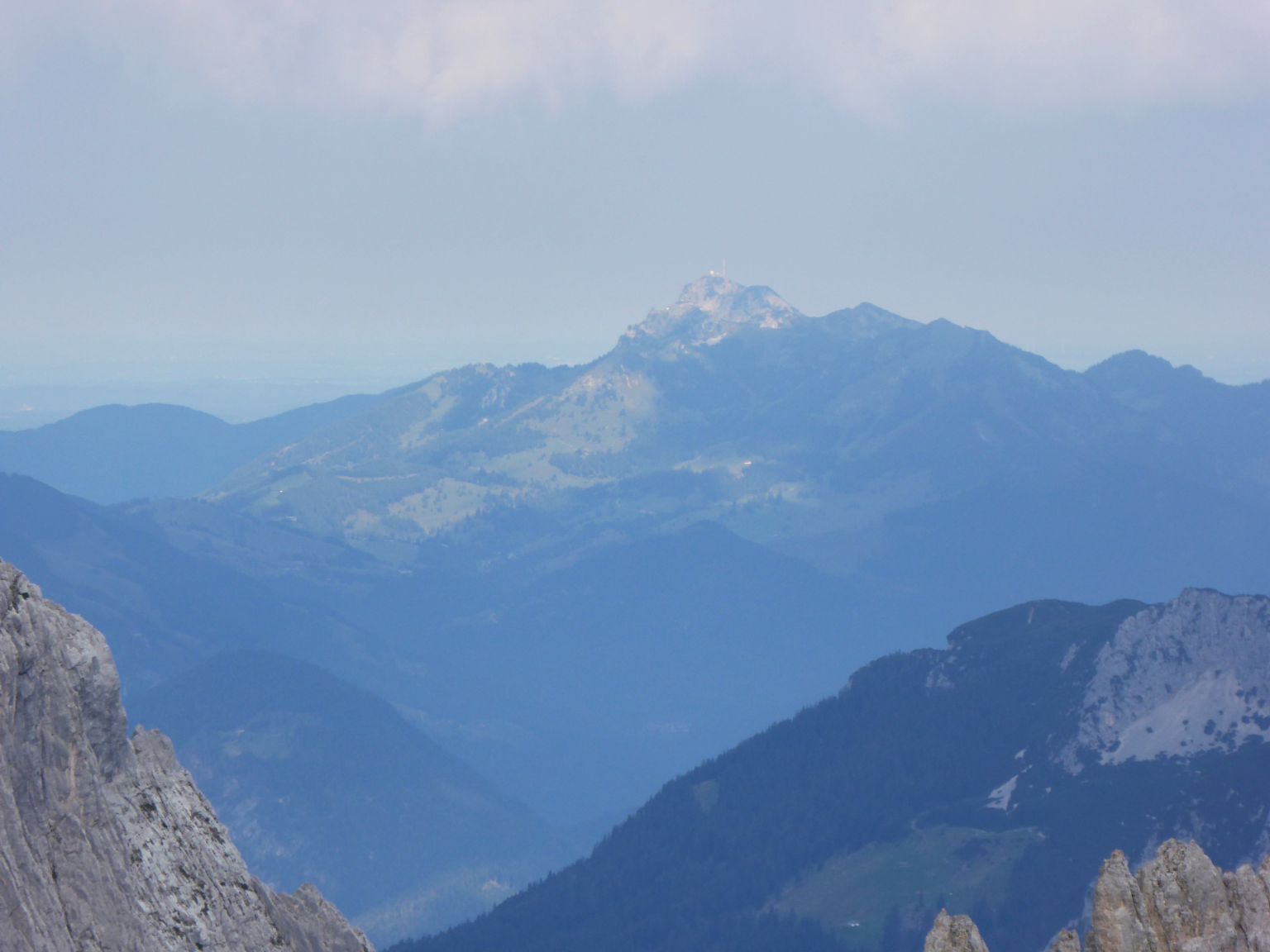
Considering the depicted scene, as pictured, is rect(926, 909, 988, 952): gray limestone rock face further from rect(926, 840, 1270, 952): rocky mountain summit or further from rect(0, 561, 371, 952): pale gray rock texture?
rect(0, 561, 371, 952): pale gray rock texture

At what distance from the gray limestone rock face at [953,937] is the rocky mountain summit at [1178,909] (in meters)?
2.23

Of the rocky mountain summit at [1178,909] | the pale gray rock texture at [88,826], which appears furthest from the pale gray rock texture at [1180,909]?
the pale gray rock texture at [88,826]

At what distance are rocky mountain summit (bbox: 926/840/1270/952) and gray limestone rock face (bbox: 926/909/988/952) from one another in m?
2.23

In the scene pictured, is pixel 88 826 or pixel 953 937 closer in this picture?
pixel 953 937

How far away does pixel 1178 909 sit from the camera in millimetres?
39719

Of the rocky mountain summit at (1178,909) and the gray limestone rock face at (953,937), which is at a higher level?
the rocky mountain summit at (1178,909)

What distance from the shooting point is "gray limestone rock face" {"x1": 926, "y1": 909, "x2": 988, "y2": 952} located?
4144 centimetres

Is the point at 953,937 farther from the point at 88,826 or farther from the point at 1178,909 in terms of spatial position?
the point at 88,826

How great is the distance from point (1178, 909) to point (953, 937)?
6.21 metres

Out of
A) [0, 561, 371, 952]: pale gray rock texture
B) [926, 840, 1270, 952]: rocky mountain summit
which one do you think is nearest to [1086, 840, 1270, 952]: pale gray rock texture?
[926, 840, 1270, 952]: rocky mountain summit

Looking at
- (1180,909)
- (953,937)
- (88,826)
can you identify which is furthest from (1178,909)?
(88,826)

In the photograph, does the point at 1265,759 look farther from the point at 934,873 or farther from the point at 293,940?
the point at 293,940

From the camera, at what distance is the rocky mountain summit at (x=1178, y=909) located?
3931 cm

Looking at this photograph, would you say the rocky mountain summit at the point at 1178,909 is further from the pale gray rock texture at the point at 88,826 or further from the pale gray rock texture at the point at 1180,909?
the pale gray rock texture at the point at 88,826
